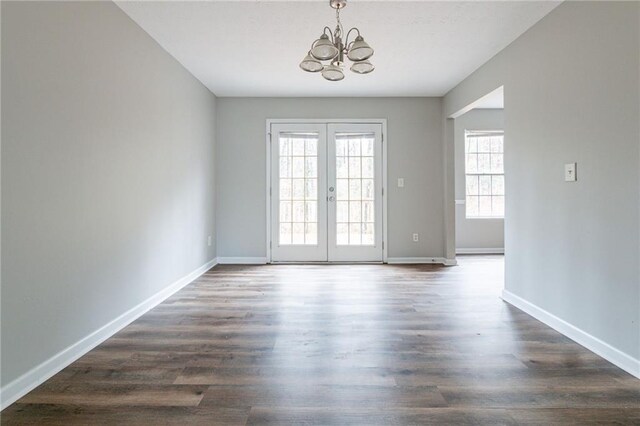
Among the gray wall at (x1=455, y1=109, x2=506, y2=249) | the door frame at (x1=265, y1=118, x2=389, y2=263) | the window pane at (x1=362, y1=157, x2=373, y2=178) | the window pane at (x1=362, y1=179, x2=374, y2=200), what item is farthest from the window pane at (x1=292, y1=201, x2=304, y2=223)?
the gray wall at (x1=455, y1=109, x2=506, y2=249)

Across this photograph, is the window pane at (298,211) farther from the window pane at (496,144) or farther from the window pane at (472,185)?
the window pane at (496,144)

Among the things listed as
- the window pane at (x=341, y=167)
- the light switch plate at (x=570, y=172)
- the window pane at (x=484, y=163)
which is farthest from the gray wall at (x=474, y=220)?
the light switch plate at (x=570, y=172)

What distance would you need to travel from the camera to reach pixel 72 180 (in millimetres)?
2062

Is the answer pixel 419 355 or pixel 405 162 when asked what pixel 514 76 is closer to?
pixel 405 162

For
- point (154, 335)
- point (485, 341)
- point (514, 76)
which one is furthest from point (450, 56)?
point (154, 335)

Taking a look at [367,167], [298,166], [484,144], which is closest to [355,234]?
[367,167]

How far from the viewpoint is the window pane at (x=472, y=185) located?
20.1 feet

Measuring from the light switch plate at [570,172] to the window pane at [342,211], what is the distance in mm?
2977

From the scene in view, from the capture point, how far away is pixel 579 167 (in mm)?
2344

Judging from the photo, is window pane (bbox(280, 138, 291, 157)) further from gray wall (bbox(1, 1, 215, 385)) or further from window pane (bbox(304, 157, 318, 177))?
gray wall (bbox(1, 1, 215, 385))

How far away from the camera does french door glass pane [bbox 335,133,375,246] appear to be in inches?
201

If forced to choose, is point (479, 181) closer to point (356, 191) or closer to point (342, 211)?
point (356, 191)

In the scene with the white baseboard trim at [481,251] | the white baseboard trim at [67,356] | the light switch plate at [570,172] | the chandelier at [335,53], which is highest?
the chandelier at [335,53]

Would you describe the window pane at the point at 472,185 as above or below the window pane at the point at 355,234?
above
